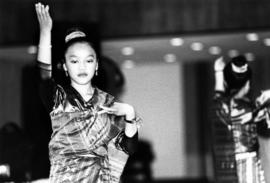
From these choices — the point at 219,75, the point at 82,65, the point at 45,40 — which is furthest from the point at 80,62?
the point at 219,75

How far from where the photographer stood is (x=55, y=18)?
5.97ft

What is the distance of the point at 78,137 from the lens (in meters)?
1.30

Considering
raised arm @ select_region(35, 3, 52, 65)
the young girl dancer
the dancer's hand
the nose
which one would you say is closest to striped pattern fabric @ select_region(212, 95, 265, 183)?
the dancer's hand

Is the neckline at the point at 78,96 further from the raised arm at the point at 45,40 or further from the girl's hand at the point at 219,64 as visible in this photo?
the girl's hand at the point at 219,64

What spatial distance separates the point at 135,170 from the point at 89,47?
1.89ft

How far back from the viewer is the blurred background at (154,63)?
1.79 meters

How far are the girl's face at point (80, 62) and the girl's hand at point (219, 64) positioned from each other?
0.49m

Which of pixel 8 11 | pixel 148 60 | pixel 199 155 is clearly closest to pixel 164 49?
pixel 148 60

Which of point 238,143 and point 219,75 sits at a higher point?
point 219,75

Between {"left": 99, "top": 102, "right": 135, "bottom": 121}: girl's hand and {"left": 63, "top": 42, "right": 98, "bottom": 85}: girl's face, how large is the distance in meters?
0.09

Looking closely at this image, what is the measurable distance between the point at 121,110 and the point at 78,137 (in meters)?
0.12

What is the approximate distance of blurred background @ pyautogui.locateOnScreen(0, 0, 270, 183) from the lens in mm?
1785

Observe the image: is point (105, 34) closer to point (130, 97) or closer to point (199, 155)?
point (130, 97)

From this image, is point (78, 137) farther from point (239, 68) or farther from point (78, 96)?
point (239, 68)
